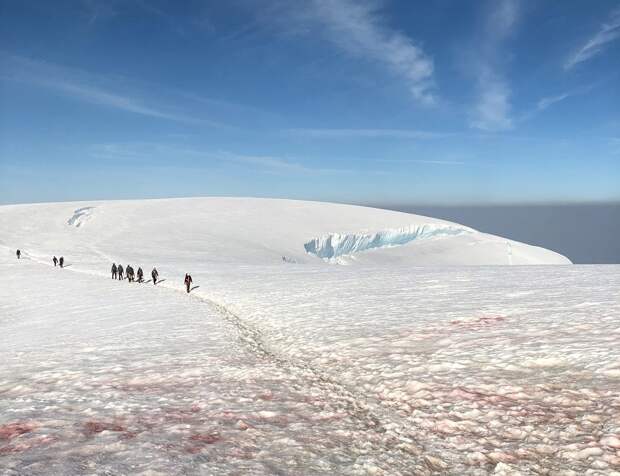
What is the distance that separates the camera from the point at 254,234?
7175 centimetres

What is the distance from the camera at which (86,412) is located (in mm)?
8242

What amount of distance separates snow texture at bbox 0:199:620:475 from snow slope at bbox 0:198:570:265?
34994 mm

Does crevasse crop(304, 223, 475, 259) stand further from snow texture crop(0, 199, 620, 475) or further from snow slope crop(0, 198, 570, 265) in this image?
snow texture crop(0, 199, 620, 475)

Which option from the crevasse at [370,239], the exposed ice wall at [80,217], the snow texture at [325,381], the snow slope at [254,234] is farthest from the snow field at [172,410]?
the exposed ice wall at [80,217]

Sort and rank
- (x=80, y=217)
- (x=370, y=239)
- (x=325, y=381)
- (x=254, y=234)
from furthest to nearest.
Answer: (x=370, y=239)
(x=80, y=217)
(x=254, y=234)
(x=325, y=381)

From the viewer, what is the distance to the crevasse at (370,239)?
75.3 metres

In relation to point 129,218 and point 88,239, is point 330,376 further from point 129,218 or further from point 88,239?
point 129,218

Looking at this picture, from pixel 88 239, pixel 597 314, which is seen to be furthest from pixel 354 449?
pixel 88 239

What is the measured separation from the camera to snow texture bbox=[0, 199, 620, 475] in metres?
6.39

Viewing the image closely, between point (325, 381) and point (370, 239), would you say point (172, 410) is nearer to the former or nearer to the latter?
point (325, 381)

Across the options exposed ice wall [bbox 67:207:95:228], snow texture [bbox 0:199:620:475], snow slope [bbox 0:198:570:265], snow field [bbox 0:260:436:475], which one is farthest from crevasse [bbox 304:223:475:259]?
snow field [bbox 0:260:436:475]

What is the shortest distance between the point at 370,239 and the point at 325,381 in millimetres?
69988

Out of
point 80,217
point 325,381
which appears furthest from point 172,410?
point 80,217

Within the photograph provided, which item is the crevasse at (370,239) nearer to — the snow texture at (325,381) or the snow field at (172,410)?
the snow texture at (325,381)
